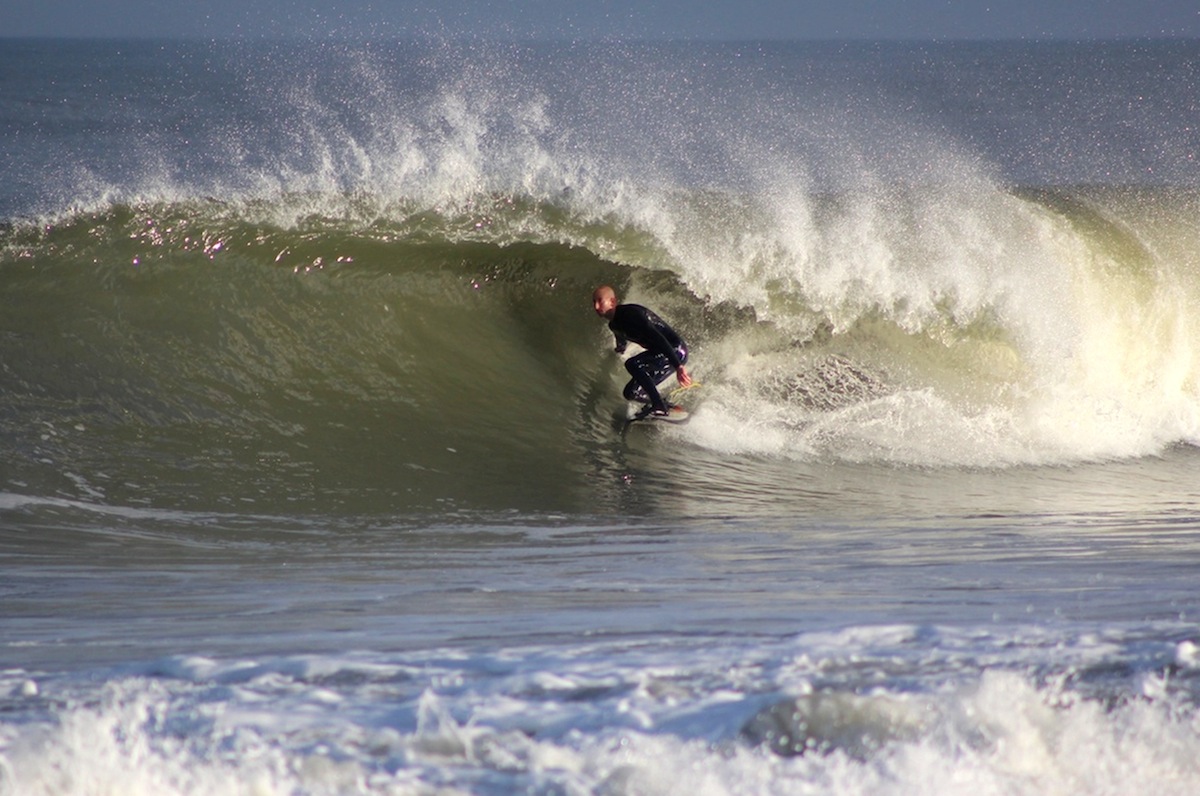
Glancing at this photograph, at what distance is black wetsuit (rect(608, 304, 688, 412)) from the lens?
7.79 meters

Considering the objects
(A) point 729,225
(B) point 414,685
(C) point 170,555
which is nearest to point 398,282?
(A) point 729,225

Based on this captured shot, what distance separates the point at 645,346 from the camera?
792 cm

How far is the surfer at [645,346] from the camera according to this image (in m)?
7.79

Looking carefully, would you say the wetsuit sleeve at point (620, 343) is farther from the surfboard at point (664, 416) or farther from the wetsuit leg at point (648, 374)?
the surfboard at point (664, 416)

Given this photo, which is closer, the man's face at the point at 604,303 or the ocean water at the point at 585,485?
the ocean water at the point at 585,485

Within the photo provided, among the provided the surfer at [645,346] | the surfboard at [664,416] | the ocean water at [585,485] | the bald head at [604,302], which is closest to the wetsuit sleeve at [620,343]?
the surfer at [645,346]

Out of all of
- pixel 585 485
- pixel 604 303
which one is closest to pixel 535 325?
pixel 604 303

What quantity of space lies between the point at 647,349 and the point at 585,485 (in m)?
1.48

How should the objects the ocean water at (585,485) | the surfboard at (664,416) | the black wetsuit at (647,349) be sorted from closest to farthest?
the ocean water at (585,485), the black wetsuit at (647,349), the surfboard at (664,416)

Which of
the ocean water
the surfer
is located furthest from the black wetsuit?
the ocean water

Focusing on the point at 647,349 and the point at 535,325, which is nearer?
the point at 647,349

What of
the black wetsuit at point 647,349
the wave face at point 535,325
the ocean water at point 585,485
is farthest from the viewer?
the black wetsuit at point 647,349

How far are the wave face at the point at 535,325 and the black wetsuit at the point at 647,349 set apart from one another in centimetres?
32

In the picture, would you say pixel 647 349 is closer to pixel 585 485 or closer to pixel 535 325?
pixel 585 485
